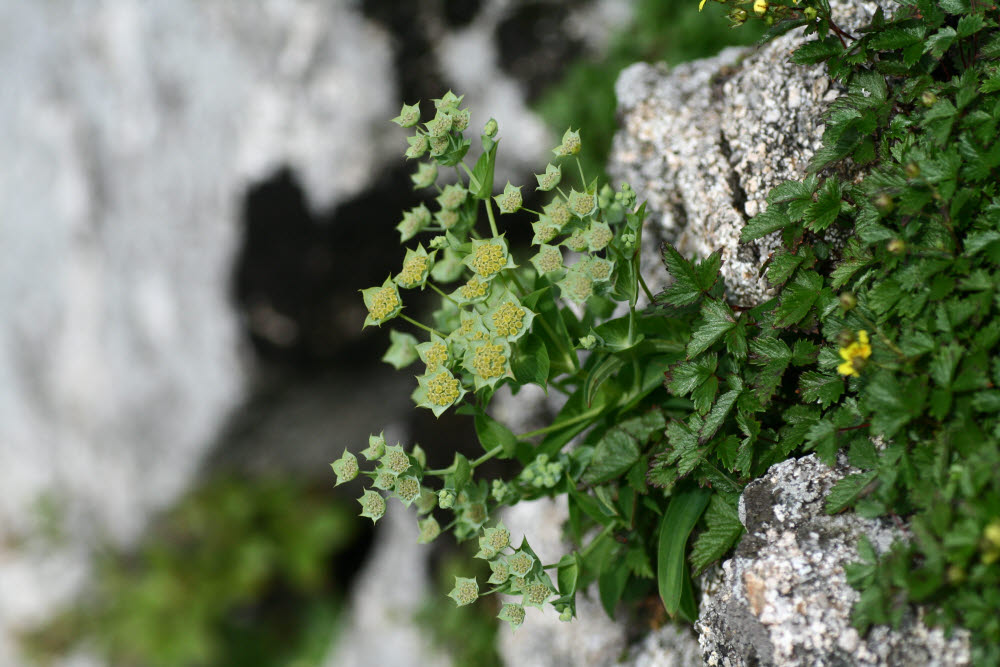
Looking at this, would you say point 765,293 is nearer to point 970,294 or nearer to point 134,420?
point 970,294

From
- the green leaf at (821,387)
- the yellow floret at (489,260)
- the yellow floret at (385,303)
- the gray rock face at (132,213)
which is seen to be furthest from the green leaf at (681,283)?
the gray rock face at (132,213)

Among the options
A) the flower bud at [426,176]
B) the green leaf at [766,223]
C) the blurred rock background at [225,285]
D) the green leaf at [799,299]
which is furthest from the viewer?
the blurred rock background at [225,285]

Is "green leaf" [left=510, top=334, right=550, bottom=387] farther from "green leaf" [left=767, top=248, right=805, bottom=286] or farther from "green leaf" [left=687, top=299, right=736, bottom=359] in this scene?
"green leaf" [left=767, top=248, right=805, bottom=286]

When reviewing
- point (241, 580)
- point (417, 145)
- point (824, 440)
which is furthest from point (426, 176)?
point (241, 580)

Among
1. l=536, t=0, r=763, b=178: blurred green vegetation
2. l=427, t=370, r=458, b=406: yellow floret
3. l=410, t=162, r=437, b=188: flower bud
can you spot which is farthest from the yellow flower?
l=536, t=0, r=763, b=178: blurred green vegetation

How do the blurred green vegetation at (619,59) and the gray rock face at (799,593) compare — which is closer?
the gray rock face at (799,593)

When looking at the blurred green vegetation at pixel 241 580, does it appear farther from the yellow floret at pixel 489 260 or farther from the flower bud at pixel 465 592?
the yellow floret at pixel 489 260
